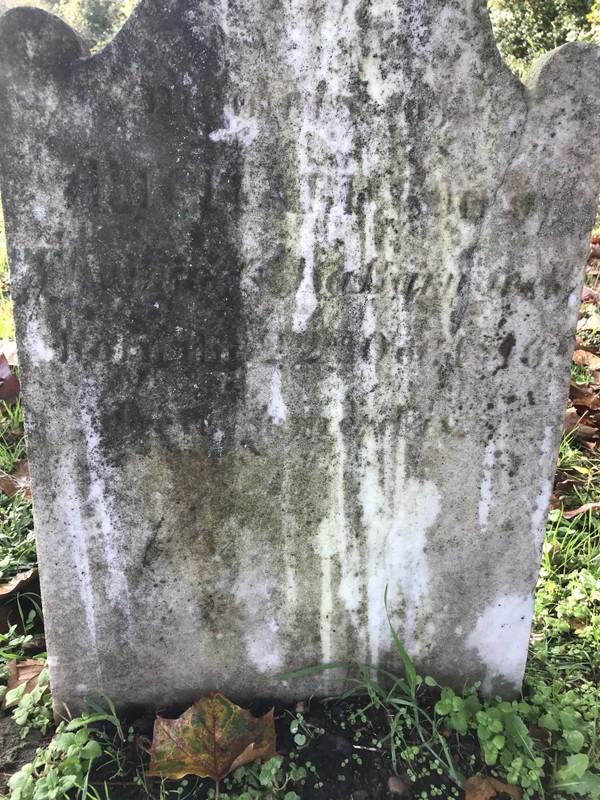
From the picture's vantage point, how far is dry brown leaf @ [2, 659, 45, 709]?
6.33ft

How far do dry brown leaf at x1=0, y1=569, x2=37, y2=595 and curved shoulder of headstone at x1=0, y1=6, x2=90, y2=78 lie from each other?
164 centimetres

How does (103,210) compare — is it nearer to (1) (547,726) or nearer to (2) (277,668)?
(2) (277,668)

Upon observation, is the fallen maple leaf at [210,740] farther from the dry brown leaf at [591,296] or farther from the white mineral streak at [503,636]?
the dry brown leaf at [591,296]

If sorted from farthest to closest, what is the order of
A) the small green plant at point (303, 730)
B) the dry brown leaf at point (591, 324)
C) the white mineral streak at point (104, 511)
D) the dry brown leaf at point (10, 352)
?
the dry brown leaf at point (591, 324) < the dry brown leaf at point (10, 352) < the small green plant at point (303, 730) < the white mineral streak at point (104, 511)

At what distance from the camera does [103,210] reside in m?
1.40

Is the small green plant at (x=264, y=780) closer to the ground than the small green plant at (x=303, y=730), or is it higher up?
closer to the ground

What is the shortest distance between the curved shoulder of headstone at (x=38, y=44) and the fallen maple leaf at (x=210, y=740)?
161cm

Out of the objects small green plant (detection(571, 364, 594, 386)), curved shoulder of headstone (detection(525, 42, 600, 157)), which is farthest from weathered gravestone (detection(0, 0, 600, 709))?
small green plant (detection(571, 364, 594, 386))

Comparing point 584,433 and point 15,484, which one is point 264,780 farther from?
point 584,433

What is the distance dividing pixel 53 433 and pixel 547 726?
1.59 metres

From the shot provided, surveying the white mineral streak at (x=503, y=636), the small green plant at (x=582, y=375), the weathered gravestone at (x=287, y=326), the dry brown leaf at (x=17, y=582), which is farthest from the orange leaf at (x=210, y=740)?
the small green plant at (x=582, y=375)

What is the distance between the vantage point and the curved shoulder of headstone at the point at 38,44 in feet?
4.14

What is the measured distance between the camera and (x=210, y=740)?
1730mm

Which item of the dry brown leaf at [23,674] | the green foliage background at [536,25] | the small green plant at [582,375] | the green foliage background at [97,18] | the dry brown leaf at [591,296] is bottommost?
the dry brown leaf at [23,674]
